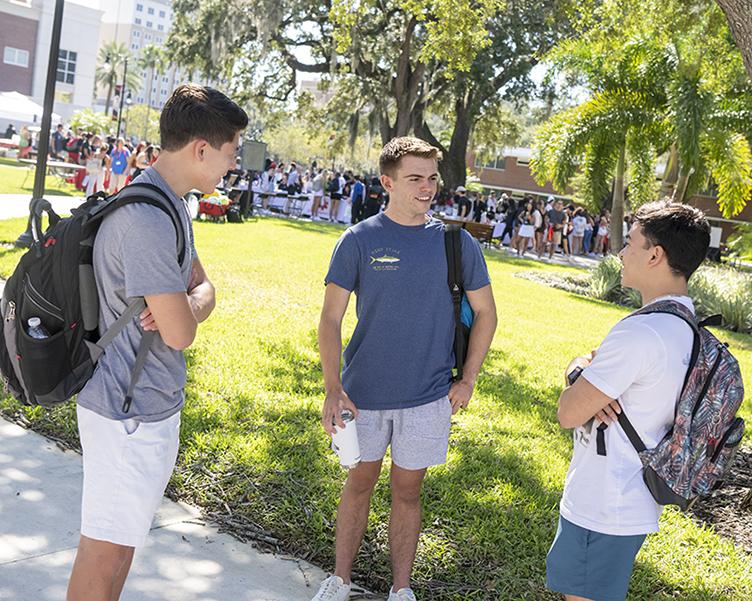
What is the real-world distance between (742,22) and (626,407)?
136 inches

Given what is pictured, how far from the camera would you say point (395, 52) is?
2944 centimetres

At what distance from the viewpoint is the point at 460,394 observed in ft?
11.6

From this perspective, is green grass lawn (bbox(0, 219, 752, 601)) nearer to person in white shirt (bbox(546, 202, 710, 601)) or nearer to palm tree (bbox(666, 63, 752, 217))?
person in white shirt (bbox(546, 202, 710, 601))

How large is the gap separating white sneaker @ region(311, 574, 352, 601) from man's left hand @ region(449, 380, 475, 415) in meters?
0.87

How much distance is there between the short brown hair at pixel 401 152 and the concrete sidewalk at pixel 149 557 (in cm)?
188

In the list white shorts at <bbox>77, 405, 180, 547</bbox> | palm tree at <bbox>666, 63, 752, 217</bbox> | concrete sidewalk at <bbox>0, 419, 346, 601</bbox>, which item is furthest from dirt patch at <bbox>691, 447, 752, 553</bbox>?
palm tree at <bbox>666, 63, 752, 217</bbox>

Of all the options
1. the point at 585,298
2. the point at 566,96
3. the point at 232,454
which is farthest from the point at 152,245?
the point at 566,96

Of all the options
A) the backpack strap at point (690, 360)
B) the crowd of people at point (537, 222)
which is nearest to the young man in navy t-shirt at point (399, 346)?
the backpack strap at point (690, 360)

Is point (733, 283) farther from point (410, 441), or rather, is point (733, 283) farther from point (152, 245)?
point (152, 245)

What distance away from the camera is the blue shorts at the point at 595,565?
2.64m

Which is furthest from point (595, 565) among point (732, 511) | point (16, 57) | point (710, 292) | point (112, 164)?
point (16, 57)

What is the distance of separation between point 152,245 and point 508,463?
3.72 meters

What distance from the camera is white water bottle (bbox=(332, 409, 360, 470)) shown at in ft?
10.8

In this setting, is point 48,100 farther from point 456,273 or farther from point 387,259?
point 456,273
